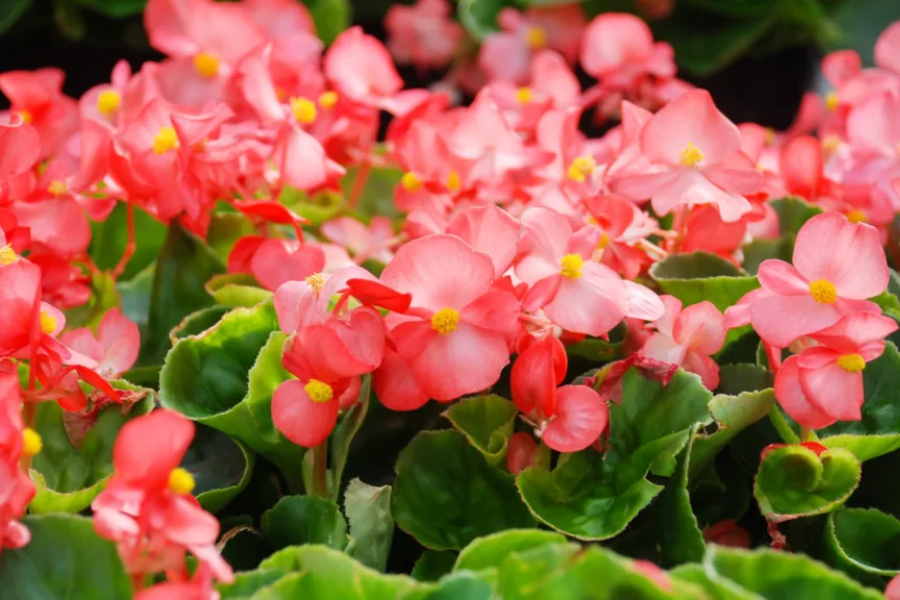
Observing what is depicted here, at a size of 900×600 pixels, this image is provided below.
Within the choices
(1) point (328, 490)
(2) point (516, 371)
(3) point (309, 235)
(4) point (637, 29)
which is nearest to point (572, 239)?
(2) point (516, 371)

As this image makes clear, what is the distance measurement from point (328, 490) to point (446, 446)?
2.8 inches

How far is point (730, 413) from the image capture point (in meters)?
0.53

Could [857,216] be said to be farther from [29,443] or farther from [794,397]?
[29,443]

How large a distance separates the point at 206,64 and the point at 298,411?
1.33ft

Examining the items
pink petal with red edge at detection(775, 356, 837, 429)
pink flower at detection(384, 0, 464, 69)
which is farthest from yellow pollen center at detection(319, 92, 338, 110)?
pink flower at detection(384, 0, 464, 69)

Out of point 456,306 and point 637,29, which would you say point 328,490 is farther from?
point 637,29

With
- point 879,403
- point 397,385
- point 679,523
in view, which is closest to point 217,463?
point 397,385

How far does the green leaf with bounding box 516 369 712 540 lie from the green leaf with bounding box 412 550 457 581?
0.21 feet

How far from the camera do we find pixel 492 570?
0.40 meters

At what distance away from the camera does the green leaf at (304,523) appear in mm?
506

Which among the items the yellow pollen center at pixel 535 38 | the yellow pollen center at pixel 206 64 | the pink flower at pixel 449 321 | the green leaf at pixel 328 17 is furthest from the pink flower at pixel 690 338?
the green leaf at pixel 328 17

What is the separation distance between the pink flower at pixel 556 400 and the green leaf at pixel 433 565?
90 mm

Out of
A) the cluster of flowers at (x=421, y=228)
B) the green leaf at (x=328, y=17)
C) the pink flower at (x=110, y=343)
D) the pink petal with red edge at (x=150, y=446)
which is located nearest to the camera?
the pink petal with red edge at (x=150, y=446)

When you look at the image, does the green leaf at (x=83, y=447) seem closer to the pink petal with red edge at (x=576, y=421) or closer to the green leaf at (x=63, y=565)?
the green leaf at (x=63, y=565)
